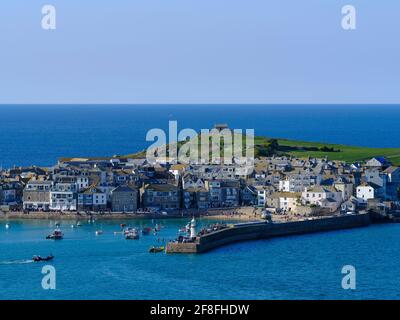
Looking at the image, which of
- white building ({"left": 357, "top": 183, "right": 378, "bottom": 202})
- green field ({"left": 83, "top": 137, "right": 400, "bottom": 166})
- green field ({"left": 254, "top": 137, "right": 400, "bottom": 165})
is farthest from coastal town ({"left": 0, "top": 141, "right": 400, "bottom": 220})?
green field ({"left": 254, "top": 137, "right": 400, "bottom": 165})

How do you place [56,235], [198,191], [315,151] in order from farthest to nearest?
[315,151]
[198,191]
[56,235]

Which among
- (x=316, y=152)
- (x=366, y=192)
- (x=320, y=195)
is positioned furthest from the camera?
(x=316, y=152)

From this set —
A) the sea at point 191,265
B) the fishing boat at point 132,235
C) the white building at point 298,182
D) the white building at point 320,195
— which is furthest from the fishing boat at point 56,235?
the white building at point 298,182

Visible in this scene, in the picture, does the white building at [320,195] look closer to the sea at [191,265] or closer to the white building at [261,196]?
the white building at [261,196]

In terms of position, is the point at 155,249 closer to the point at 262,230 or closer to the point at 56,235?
the point at 56,235

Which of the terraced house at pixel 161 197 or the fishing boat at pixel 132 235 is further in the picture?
the terraced house at pixel 161 197

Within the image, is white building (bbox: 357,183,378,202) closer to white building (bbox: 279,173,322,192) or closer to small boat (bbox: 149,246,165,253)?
white building (bbox: 279,173,322,192)

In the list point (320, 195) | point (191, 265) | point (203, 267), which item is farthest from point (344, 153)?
point (203, 267)
